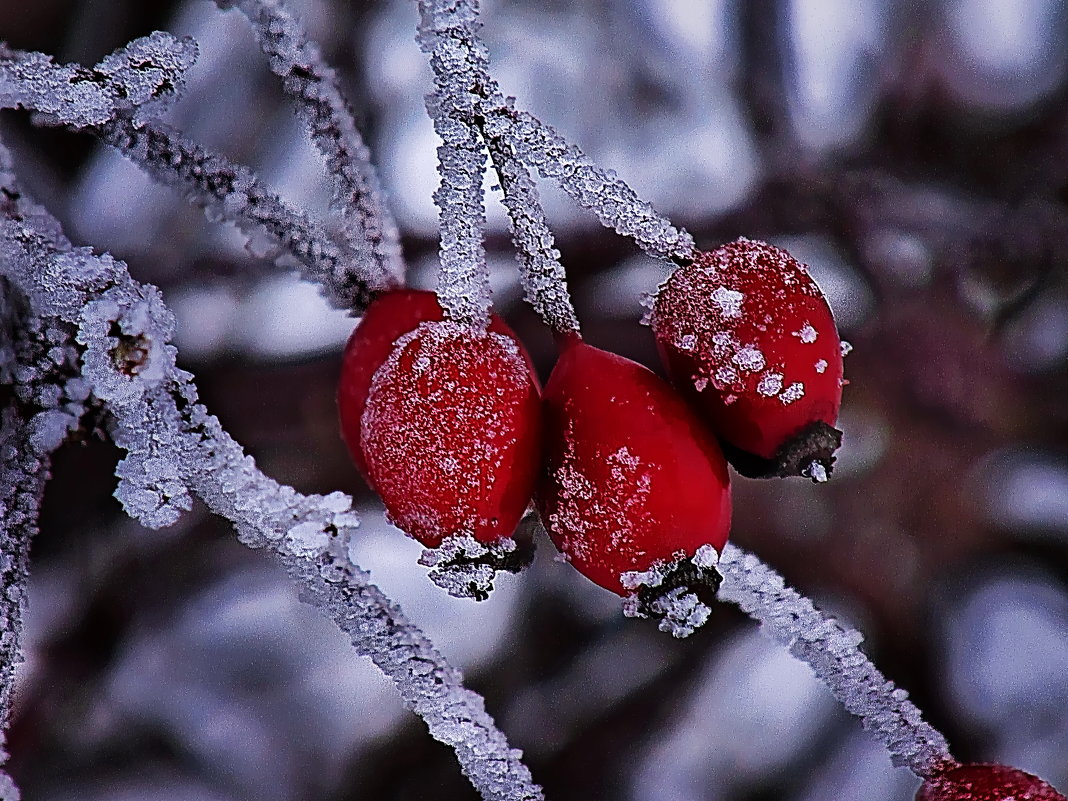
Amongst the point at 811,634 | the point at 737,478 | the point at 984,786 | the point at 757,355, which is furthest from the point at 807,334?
the point at 737,478

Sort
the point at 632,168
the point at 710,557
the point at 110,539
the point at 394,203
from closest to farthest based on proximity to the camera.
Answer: the point at 710,557 → the point at 110,539 → the point at 394,203 → the point at 632,168

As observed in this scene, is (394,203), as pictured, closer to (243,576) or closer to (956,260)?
(243,576)

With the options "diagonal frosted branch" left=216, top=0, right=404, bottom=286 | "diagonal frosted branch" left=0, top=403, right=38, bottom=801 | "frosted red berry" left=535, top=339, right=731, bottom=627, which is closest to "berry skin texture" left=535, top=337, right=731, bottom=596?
"frosted red berry" left=535, top=339, right=731, bottom=627

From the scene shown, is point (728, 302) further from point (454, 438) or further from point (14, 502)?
point (14, 502)

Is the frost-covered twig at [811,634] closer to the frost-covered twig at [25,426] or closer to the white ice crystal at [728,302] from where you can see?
the white ice crystal at [728,302]

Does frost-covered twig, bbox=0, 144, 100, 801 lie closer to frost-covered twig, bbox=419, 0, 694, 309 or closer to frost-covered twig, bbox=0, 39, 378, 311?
frost-covered twig, bbox=0, 39, 378, 311

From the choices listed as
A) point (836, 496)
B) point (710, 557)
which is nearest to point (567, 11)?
point (836, 496)
